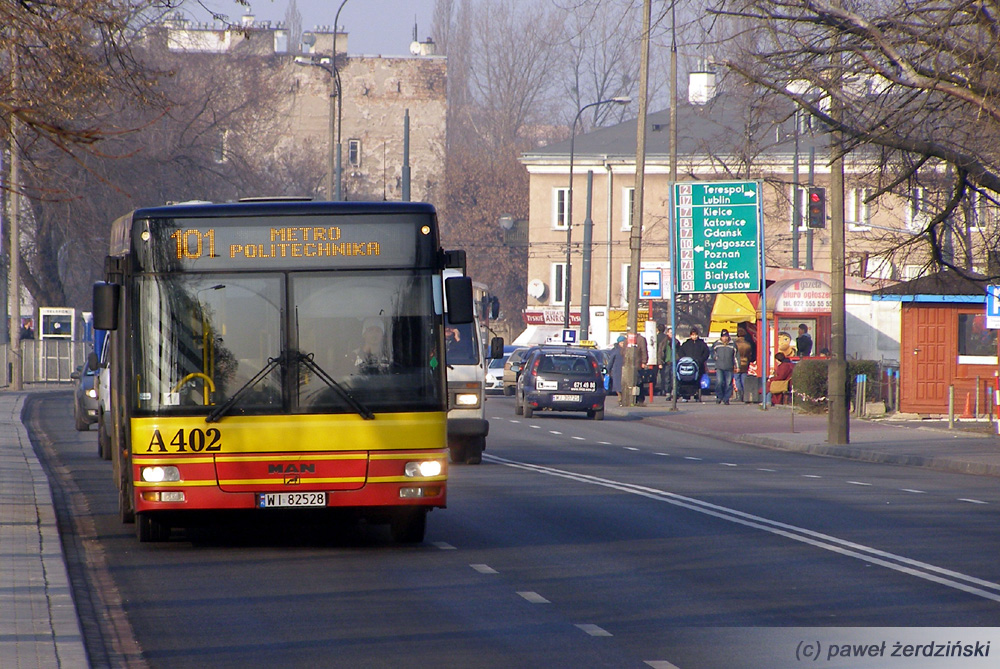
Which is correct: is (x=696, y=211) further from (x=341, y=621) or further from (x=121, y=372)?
(x=341, y=621)

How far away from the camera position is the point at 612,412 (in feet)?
121

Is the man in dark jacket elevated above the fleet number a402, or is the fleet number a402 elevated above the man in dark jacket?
A: the man in dark jacket

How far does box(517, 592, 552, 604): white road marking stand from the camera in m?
8.96

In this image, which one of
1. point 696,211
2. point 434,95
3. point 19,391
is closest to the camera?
point 696,211

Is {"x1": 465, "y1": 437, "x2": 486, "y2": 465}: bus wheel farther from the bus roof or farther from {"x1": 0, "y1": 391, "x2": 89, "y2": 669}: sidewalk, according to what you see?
the bus roof

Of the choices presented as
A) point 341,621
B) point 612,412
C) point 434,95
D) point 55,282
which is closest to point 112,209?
point 55,282

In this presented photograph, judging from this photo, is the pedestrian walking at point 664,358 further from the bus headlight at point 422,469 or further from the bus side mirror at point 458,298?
the bus headlight at point 422,469

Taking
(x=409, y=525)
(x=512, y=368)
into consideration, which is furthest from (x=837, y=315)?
(x=512, y=368)

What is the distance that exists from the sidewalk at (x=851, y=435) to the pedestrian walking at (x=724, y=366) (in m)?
0.66

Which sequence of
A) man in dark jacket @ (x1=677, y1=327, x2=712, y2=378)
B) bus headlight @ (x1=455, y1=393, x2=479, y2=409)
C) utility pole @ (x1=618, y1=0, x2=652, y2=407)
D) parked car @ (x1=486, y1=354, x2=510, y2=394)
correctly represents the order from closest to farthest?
bus headlight @ (x1=455, y1=393, x2=479, y2=409), utility pole @ (x1=618, y1=0, x2=652, y2=407), man in dark jacket @ (x1=677, y1=327, x2=712, y2=378), parked car @ (x1=486, y1=354, x2=510, y2=394)

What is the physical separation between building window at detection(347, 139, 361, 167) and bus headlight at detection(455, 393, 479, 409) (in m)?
83.1

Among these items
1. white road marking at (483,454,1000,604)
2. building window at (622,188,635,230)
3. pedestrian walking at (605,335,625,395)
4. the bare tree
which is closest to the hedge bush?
pedestrian walking at (605,335,625,395)

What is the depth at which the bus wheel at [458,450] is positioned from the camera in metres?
19.7

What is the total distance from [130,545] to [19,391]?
32.4 meters
